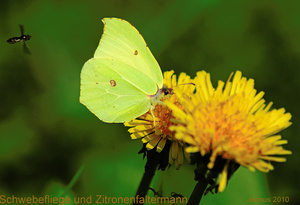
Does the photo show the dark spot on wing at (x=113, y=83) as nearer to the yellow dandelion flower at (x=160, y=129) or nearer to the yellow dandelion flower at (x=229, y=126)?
the yellow dandelion flower at (x=160, y=129)

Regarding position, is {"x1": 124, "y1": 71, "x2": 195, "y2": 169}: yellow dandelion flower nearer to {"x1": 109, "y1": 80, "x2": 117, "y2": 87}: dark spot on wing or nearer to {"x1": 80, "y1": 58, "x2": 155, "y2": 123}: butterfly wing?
{"x1": 80, "y1": 58, "x2": 155, "y2": 123}: butterfly wing

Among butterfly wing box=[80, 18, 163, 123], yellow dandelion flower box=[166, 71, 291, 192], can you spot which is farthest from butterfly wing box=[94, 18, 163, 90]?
yellow dandelion flower box=[166, 71, 291, 192]

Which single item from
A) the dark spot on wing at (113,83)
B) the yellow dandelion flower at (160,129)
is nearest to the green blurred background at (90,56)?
the yellow dandelion flower at (160,129)

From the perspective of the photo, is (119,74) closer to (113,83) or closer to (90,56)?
(113,83)

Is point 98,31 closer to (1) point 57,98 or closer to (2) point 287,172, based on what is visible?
(1) point 57,98

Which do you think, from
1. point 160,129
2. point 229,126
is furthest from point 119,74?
point 229,126
